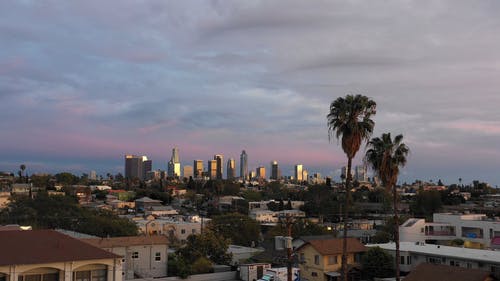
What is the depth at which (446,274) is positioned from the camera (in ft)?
109

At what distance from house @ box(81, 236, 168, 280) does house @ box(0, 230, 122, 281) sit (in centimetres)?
1285

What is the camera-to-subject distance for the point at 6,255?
31.4 meters

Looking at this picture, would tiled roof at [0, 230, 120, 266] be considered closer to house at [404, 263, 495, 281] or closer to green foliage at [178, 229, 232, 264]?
green foliage at [178, 229, 232, 264]

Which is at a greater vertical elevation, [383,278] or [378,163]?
[378,163]

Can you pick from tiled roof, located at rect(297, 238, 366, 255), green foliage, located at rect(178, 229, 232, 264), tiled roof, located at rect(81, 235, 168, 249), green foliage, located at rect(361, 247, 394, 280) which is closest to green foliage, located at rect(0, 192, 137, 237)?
tiled roof, located at rect(81, 235, 168, 249)

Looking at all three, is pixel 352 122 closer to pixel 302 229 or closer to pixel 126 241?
pixel 126 241

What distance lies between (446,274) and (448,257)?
1004 centimetres

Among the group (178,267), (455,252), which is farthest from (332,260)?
(178,267)

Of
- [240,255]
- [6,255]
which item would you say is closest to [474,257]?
[240,255]

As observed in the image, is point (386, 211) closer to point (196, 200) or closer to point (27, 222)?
point (196, 200)

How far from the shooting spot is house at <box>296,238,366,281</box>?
4600 cm

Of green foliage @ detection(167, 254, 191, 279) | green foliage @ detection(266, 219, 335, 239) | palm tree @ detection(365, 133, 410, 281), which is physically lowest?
green foliage @ detection(167, 254, 191, 279)

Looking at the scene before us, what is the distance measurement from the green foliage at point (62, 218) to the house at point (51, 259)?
31.5 meters

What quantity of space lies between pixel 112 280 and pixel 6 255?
7.03m
